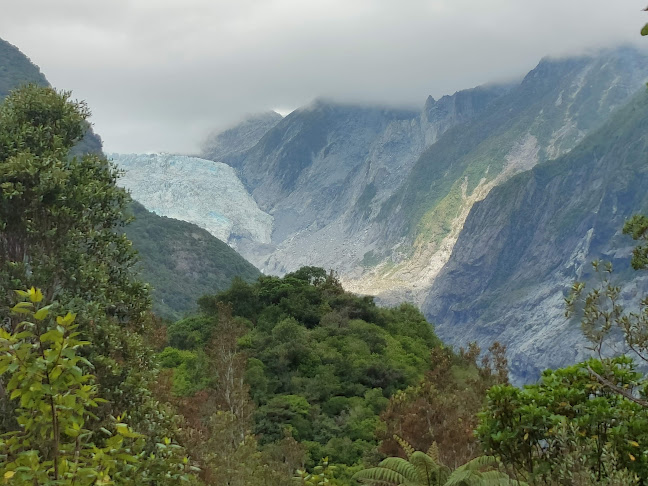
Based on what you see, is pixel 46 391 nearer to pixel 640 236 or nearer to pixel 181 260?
pixel 640 236

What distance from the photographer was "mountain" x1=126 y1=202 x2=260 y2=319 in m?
102

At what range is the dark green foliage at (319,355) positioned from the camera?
105 feet

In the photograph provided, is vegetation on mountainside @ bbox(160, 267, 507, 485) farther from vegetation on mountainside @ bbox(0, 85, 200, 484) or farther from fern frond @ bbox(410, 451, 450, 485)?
vegetation on mountainside @ bbox(0, 85, 200, 484)

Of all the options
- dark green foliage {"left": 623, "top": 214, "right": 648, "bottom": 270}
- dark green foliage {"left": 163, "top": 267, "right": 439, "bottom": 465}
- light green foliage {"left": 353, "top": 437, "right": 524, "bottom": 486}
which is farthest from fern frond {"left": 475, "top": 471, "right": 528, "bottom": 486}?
dark green foliage {"left": 163, "top": 267, "right": 439, "bottom": 465}

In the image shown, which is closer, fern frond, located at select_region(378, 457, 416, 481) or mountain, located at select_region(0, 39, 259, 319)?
fern frond, located at select_region(378, 457, 416, 481)

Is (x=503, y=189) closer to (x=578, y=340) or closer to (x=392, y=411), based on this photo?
(x=578, y=340)

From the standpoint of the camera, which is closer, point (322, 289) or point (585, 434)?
point (585, 434)

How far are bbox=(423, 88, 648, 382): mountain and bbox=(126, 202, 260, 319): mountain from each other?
66292 millimetres

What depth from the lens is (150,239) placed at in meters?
114

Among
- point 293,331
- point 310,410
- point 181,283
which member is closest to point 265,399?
point 310,410

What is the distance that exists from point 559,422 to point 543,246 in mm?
173189

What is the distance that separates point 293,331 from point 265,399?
8698 mm

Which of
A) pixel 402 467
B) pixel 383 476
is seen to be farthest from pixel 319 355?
pixel 402 467

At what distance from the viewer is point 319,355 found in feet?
136
